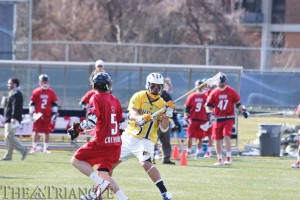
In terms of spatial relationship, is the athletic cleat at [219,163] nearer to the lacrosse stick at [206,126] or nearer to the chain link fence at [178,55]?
the lacrosse stick at [206,126]

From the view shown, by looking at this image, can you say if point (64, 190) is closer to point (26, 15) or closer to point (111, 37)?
point (26, 15)

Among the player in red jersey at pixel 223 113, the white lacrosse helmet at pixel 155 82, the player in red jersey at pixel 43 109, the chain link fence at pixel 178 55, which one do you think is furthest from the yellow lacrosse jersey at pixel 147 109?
the chain link fence at pixel 178 55

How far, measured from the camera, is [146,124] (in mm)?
14156

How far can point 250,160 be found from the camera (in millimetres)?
22656

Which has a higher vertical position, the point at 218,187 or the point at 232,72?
Answer: the point at 232,72

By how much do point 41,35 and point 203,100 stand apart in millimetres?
20942

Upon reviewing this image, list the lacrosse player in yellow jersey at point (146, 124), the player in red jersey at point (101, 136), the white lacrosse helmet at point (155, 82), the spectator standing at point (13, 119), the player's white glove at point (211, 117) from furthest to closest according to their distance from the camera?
the player's white glove at point (211, 117), the spectator standing at point (13, 119), the white lacrosse helmet at point (155, 82), the lacrosse player in yellow jersey at point (146, 124), the player in red jersey at point (101, 136)

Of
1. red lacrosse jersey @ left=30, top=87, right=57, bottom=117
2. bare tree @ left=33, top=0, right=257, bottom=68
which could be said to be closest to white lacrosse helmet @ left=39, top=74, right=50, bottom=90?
red lacrosse jersey @ left=30, top=87, right=57, bottom=117

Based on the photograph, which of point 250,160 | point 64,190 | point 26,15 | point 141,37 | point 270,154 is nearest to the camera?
point 64,190

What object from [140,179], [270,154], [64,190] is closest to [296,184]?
[140,179]

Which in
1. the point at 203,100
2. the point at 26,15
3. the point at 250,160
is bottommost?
the point at 250,160

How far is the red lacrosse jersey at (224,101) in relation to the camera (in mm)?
20609

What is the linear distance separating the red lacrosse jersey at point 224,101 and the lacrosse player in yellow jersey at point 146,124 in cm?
639

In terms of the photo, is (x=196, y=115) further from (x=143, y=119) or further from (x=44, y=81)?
(x=143, y=119)
